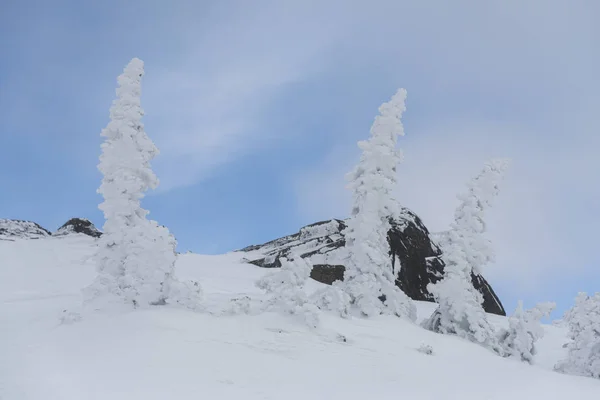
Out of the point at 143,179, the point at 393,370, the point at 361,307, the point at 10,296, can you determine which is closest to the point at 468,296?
the point at 361,307

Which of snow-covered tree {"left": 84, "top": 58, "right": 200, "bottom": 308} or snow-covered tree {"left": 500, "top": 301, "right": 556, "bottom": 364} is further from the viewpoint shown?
snow-covered tree {"left": 500, "top": 301, "right": 556, "bottom": 364}

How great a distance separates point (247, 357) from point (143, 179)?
6.62 metres

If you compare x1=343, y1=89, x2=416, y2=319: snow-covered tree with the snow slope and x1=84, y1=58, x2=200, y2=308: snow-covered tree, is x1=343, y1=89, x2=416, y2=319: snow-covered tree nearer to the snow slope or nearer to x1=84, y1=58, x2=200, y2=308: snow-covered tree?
the snow slope

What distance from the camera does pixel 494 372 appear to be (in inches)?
566

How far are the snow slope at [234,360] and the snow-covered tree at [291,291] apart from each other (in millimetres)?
393

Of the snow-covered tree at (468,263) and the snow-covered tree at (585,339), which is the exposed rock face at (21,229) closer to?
the snow-covered tree at (468,263)

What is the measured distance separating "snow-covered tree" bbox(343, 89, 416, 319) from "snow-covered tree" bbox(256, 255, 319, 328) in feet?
11.2

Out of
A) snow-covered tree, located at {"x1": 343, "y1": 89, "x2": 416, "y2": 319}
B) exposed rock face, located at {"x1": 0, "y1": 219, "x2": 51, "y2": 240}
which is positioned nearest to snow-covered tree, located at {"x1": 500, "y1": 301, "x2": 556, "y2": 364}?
snow-covered tree, located at {"x1": 343, "y1": 89, "x2": 416, "y2": 319}

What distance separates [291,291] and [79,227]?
90.1 ft

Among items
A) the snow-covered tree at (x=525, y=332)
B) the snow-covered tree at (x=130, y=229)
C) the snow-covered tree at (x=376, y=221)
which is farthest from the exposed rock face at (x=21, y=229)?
the snow-covered tree at (x=525, y=332)

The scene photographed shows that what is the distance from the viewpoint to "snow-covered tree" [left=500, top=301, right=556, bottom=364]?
18.0m

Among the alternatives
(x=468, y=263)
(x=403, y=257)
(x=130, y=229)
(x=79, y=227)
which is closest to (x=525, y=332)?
(x=468, y=263)

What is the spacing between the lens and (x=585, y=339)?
1716 cm

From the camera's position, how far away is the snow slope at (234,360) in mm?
8852
